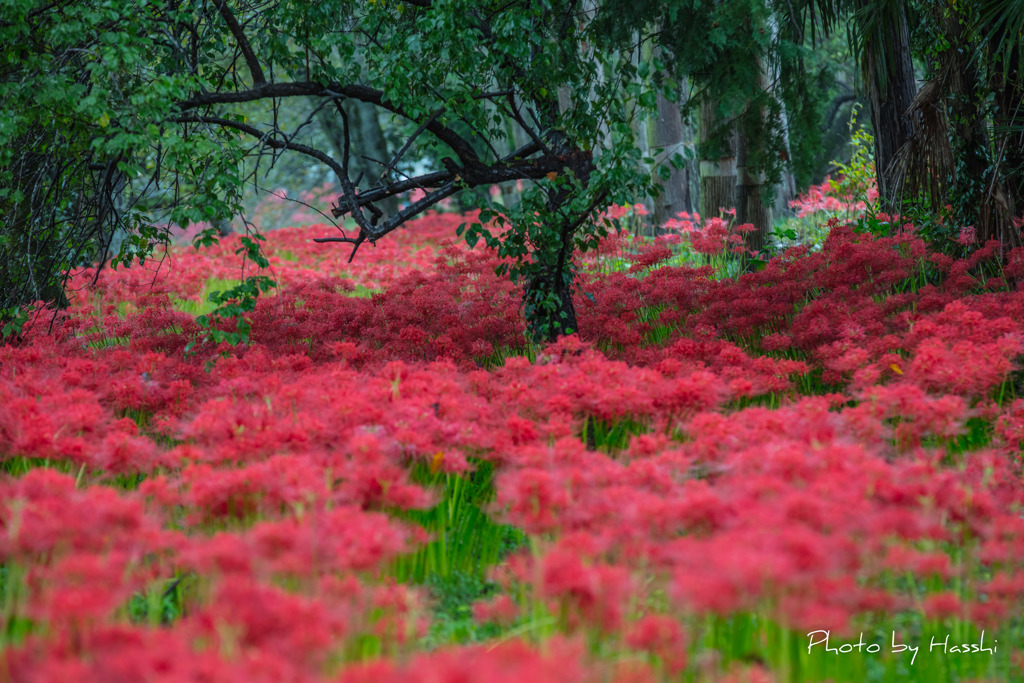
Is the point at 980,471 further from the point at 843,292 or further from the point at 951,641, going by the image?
Answer: the point at 843,292

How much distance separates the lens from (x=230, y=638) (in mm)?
1836

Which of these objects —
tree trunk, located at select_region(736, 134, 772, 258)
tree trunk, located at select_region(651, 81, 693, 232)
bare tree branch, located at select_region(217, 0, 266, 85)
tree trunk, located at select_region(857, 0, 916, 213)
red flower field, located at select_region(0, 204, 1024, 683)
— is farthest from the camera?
tree trunk, located at select_region(651, 81, 693, 232)

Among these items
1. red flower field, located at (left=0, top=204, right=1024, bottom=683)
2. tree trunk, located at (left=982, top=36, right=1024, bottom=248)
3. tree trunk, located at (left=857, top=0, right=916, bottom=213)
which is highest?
tree trunk, located at (left=857, top=0, right=916, bottom=213)

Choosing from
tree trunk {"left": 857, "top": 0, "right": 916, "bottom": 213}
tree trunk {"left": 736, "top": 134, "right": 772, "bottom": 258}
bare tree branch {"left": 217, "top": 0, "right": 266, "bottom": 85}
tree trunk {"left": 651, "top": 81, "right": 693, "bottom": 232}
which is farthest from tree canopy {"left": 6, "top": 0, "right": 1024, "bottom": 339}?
tree trunk {"left": 651, "top": 81, "right": 693, "bottom": 232}

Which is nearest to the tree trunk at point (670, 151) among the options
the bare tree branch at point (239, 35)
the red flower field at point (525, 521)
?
the bare tree branch at point (239, 35)

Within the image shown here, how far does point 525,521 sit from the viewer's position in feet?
8.23

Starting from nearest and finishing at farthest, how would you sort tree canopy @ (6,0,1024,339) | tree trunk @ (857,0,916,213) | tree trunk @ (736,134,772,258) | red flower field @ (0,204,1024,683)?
red flower field @ (0,204,1024,683), tree canopy @ (6,0,1024,339), tree trunk @ (857,0,916,213), tree trunk @ (736,134,772,258)

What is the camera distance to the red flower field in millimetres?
1951

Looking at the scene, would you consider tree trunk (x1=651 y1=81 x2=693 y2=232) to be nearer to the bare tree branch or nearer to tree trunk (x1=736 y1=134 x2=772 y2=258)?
tree trunk (x1=736 y1=134 x2=772 y2=258)

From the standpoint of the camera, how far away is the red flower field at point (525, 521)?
76.8 inches

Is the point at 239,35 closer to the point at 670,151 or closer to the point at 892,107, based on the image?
the point at 892,107

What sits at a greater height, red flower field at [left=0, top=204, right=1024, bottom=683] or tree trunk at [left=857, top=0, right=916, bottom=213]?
tree trunk at [left=857, top=0, right=916, bottom=213]

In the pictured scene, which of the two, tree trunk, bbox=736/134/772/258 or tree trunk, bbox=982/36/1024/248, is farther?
tree trunk, bbox=736/134/772/258

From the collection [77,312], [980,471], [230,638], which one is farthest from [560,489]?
[77,312]
